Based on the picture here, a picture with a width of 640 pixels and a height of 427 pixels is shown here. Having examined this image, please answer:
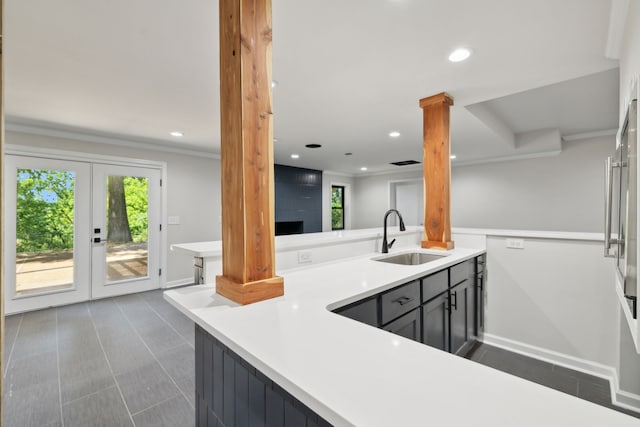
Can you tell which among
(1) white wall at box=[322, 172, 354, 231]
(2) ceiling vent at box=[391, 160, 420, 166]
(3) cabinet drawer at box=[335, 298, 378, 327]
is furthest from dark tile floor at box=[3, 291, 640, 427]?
(1) white wall at box=[322, 172, 354, 231]

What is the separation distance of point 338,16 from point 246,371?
180 cm

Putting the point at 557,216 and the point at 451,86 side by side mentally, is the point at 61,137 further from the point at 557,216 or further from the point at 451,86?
the point at 557,216

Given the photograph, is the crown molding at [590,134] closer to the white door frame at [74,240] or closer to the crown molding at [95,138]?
the crown molding at [95,138]

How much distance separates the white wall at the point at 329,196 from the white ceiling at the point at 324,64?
A: 3857 millimetres

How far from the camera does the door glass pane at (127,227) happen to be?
13.9 feet

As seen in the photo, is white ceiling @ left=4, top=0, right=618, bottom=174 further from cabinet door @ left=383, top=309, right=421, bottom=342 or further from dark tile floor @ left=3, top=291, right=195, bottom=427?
dark tile floor @ left=3, top=291, right=195, bottom=427

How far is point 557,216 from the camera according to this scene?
516 centimetres

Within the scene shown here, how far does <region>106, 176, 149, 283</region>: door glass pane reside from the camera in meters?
4.24

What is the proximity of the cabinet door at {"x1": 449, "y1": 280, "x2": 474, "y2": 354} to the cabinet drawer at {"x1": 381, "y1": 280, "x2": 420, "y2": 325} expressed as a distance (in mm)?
566

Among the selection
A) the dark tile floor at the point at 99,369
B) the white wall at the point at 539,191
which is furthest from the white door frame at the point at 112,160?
the white wall at the point at 539,191

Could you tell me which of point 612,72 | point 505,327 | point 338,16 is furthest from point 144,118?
point 612,72

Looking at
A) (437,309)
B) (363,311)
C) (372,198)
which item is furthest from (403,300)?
(372,198)

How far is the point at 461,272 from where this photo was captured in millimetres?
2268

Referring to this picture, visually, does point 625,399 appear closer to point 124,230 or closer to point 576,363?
point 576,363
